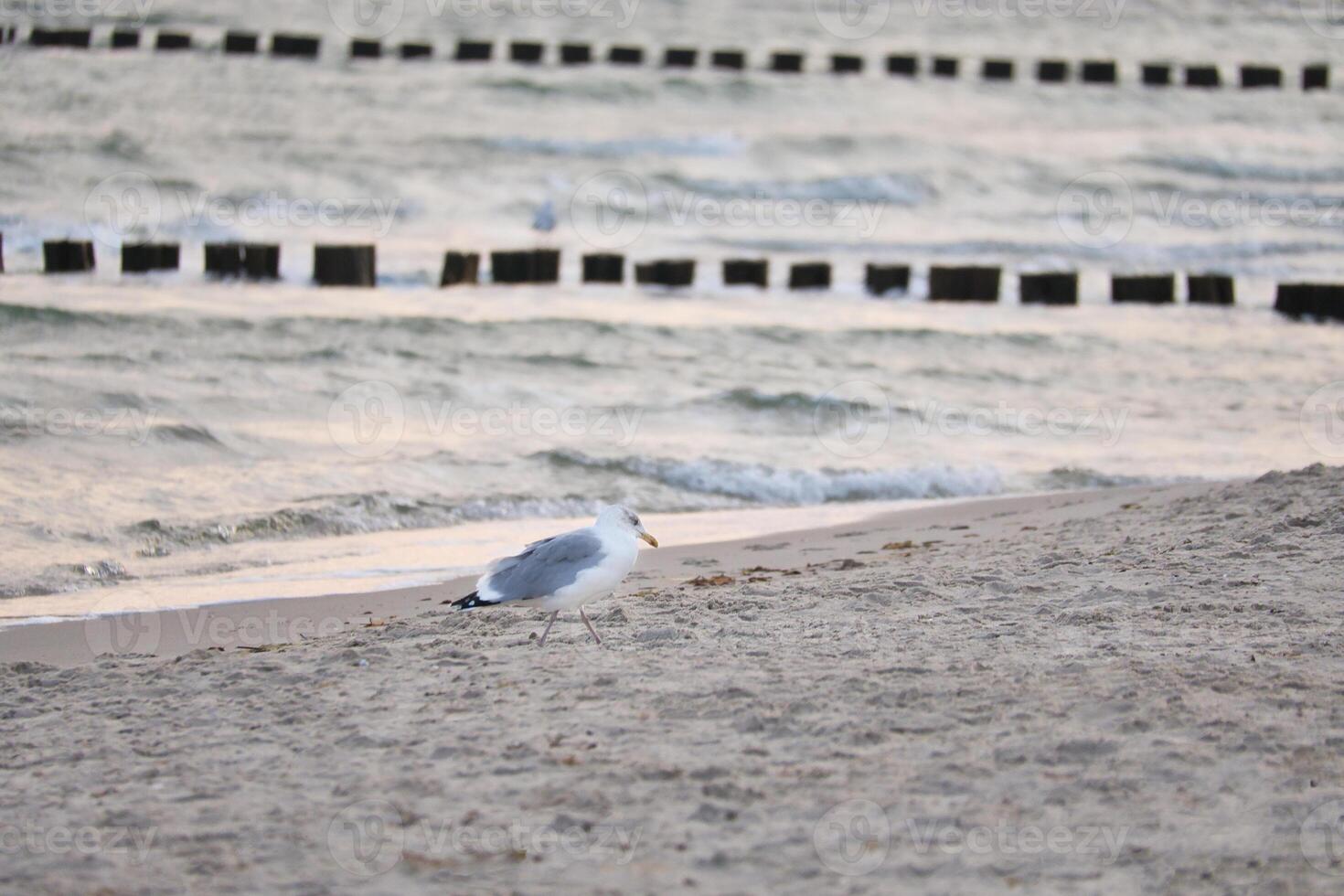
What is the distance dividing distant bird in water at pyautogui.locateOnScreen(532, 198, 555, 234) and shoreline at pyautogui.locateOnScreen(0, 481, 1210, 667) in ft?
37.1

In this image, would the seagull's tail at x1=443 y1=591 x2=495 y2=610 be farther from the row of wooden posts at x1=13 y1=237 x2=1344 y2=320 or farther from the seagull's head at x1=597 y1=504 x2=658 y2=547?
the row of wooden posts at x1=13 y1=237 x2=1344 y2=320

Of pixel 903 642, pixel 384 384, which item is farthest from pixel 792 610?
pixel 384 384

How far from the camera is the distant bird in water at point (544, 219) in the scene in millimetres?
19172

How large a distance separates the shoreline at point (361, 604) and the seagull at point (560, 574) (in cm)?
68

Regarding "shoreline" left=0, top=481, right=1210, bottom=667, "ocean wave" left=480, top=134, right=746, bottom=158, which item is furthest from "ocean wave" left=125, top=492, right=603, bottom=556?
"ocean wave" left=480, top=134, right=746, bottom=158

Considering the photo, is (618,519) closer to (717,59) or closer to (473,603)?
(473,603)

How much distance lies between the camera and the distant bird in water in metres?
19.2

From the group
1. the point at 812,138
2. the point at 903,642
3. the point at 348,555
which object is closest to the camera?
the point at 903,642

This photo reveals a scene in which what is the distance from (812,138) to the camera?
23969 mm

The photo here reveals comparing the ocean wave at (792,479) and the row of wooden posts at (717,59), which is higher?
the row of wooden posts at (717,59)

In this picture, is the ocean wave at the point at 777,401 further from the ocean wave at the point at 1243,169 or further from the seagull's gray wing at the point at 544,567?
the ocean wave at the point at 1243,169

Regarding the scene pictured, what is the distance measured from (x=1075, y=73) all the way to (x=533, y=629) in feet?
82.6

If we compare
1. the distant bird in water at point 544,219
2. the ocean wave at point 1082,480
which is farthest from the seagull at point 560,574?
the distant bird in water at point 544,219

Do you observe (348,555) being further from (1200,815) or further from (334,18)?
(334,18)
